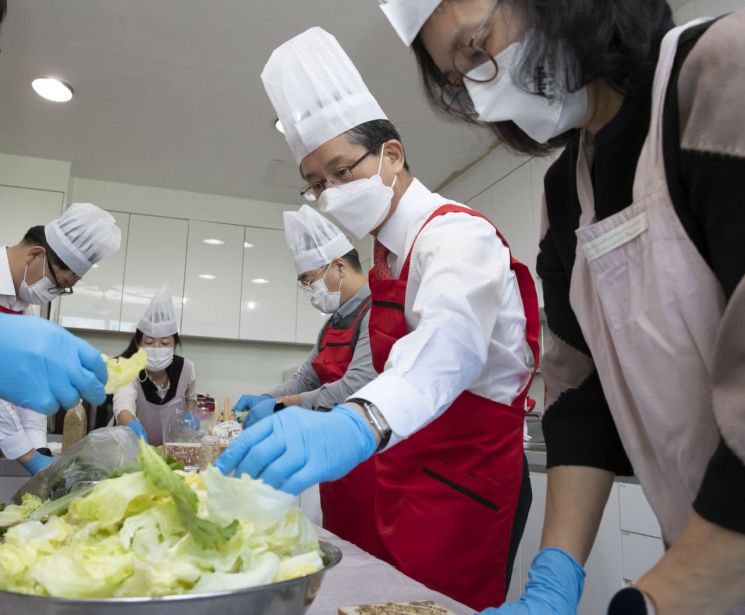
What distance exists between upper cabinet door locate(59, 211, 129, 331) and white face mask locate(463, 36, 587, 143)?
4309 millimetres

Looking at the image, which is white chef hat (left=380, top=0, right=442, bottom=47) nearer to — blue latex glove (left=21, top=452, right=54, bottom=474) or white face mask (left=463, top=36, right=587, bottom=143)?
white face mask (left=463, top=36, right=587, bottom=143)

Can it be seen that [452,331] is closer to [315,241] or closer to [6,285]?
[315,241]

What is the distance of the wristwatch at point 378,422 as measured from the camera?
806mm

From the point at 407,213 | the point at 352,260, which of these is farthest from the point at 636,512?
the point at 352,260

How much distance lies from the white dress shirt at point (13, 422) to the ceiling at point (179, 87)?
115 cm

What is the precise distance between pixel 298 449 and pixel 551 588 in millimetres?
372

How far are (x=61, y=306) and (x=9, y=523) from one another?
13.3 feet

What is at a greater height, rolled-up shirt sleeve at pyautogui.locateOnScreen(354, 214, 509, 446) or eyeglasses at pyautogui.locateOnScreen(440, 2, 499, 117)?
eyeglasses at pyautogui.locateOnScreen(440, 2, 499, 117)

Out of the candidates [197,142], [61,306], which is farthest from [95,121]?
[61,306]

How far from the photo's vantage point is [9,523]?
888 mm

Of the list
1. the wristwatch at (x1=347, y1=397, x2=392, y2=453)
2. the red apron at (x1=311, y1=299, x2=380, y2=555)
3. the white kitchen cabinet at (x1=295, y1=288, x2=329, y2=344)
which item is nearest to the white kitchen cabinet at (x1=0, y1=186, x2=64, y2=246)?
the white kitchen cabinet at (x1=295, y1=288, x2=329, y2=344)

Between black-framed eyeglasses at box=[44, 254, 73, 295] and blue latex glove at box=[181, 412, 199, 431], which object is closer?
blue latex glove at box=[181, 412, 199, 431]

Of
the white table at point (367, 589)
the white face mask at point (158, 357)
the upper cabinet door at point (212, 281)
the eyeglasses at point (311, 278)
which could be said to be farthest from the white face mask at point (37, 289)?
the upper cabinet door at point (212, 281)

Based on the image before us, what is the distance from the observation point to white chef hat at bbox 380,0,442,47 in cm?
87
